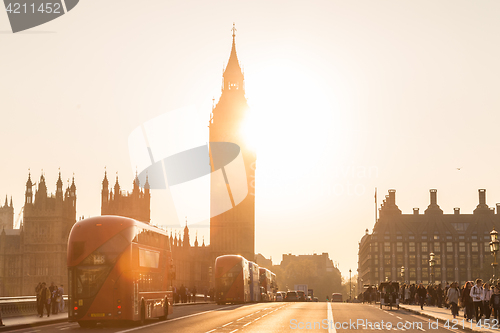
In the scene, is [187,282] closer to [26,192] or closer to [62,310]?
[26,192]

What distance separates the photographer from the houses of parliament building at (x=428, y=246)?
166000 millimetres

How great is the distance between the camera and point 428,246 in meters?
167

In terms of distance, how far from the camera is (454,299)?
109ft

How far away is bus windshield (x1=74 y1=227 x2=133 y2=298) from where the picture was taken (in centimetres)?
2489

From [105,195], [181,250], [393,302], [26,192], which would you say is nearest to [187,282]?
[181,250]

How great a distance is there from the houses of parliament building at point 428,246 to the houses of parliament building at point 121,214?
156 feet

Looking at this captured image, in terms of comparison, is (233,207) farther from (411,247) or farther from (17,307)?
(17,307)

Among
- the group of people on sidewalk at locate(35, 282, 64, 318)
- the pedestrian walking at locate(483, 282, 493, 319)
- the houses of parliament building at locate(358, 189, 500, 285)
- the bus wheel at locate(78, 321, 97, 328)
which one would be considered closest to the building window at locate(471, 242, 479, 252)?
the houses of parliament building at locate(358, 189, 500, 285)

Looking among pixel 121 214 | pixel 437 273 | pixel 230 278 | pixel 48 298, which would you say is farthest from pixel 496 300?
pixel 437 273

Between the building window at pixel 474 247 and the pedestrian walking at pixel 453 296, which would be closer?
the pedestrian walking at pixel 453 296

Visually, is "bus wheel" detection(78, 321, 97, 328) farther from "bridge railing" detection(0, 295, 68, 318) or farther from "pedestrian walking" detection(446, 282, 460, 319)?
"pedestrian walking" detection(446, 282, 460, 319)

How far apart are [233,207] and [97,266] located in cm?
10693

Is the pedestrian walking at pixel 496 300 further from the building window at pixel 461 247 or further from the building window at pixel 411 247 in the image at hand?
the building window at pixel 461 247

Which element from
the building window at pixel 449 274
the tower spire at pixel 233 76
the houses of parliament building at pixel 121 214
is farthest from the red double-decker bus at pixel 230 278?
the building window at pixel 449 274
